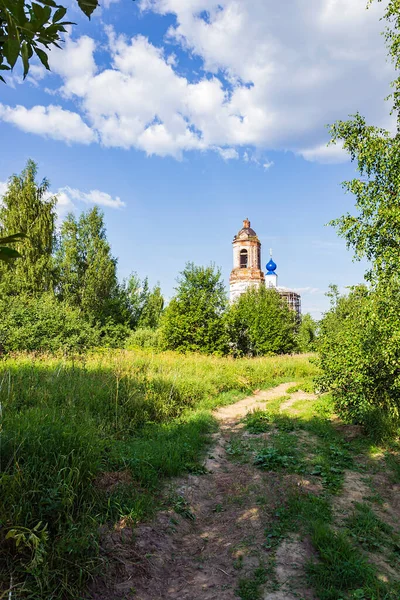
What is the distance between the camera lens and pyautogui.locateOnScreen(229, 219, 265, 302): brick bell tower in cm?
3606

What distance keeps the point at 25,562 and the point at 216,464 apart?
11.3 ft

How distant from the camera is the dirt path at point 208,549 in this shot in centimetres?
324

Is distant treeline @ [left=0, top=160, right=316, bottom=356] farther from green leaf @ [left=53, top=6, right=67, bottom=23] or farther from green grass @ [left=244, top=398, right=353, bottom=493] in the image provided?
green leaf @ [left=53, top=6, right=67, bottom=23]

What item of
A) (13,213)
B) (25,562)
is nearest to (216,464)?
(25,562)

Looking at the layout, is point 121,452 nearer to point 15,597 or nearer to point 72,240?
point 15,597

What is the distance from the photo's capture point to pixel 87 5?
4.18 ft

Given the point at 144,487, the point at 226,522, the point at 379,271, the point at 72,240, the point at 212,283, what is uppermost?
the point at 72,240

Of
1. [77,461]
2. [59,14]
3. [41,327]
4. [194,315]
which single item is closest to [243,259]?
[194,315]

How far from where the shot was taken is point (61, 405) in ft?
20.9

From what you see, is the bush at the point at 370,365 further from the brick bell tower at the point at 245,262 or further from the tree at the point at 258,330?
the brick bell tower at the point at 245,262

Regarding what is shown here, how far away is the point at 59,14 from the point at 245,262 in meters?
36.8

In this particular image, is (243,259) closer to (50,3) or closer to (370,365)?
(370,365)

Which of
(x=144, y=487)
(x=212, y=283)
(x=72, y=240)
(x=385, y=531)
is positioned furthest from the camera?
(x=72, y=240)

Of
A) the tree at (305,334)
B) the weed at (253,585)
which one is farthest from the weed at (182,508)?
the tree at (305,334)
